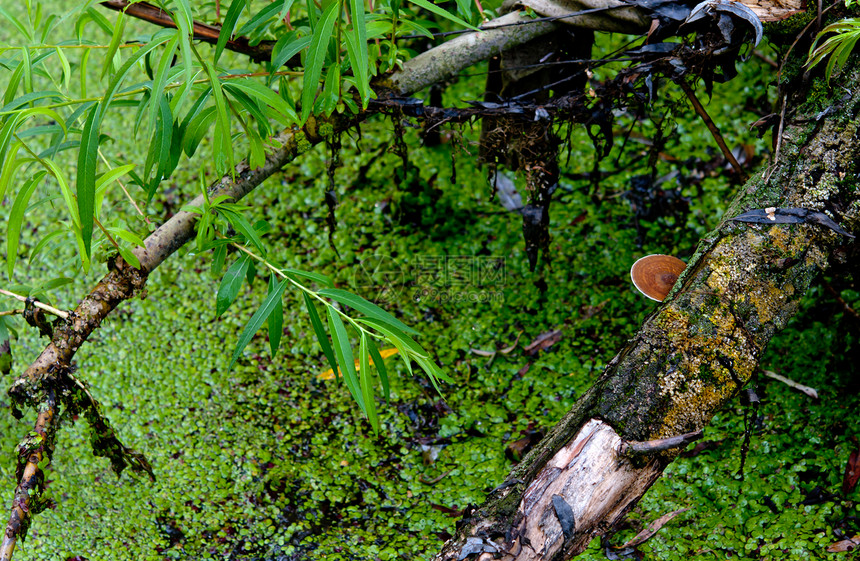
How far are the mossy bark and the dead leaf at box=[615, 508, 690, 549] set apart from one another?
1.25 feet

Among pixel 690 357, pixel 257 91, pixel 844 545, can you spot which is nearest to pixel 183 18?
pixel 257 91

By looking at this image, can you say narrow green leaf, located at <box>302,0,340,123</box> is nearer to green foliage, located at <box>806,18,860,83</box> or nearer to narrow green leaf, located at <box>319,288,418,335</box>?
narrow green leaf, located at <box>319,288,418,335</box>

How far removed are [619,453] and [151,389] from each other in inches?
61.5

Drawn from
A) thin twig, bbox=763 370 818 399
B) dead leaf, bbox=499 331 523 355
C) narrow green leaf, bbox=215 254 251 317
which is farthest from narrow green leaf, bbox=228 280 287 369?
thin twig, bbox=763 370 818 399

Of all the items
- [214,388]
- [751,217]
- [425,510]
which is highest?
[751,217]

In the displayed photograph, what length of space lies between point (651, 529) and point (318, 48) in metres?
1.36

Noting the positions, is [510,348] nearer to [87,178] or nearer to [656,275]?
[656,275]

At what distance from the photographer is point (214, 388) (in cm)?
206

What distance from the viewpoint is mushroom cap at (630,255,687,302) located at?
4.68 feet

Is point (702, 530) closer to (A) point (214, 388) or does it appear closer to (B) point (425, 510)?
(B) point (425, 510)

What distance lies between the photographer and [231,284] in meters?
1.35

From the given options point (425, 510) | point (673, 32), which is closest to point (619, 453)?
point (425, 510)

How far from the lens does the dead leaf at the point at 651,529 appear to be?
151 cm

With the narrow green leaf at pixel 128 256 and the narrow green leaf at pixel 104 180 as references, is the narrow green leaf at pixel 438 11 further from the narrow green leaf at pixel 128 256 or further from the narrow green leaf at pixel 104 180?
the narrow green leaf at pixel 128 256
